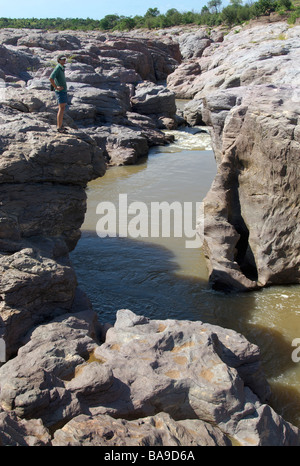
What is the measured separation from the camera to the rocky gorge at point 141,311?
4.09 m

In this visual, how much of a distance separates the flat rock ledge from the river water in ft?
3.92

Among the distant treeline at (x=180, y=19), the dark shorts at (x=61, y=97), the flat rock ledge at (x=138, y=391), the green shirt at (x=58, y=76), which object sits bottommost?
the flat rock ledge at (x=138, y=391)

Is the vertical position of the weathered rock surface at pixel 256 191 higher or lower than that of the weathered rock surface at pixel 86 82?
lower

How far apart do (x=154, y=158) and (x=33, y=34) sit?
72.7 ft

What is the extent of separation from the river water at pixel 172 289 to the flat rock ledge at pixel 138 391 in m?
1.20

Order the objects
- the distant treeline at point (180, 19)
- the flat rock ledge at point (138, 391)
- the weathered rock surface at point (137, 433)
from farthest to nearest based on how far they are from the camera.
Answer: the distant treeline at point (180, 19), the flat rock ledge at point (138, 391), the weathered rock surface at point (137, 433)

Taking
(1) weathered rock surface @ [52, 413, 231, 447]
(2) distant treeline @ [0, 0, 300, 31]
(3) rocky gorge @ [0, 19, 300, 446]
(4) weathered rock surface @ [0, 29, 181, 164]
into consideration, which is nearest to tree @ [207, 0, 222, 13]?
(2) distant treeline @ [0, 0, 300, 31]

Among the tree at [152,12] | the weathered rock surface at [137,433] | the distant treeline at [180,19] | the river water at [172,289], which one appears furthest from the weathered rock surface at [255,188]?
the tree at [152,12]

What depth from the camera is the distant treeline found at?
4938cm

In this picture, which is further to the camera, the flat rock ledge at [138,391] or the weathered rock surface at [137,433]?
the flat rock ledge at [138,391]

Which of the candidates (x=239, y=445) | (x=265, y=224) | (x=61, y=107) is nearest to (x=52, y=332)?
(x=239, y=445)

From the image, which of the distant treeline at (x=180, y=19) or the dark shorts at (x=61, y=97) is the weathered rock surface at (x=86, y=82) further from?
the distant treeline at (x=180, y=19)

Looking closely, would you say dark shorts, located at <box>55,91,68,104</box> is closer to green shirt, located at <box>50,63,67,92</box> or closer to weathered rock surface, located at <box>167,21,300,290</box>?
green shirt, located at <box>50,63,67,92</box>

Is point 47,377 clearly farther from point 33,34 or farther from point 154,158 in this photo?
point 33,34
